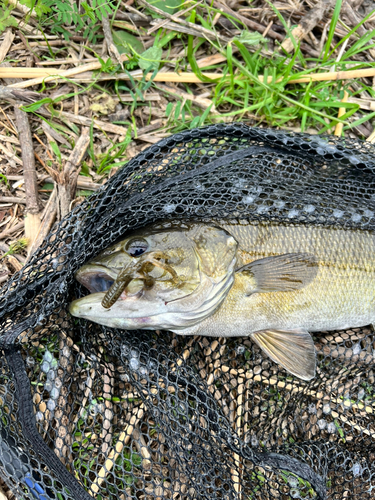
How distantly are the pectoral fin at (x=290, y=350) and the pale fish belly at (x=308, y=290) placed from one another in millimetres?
68

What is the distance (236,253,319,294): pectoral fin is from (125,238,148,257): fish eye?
67cm

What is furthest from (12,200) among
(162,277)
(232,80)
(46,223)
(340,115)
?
(340,115)

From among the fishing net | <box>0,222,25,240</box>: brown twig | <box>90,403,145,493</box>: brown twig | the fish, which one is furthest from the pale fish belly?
<box>0,222,25,240</box>: brown twig

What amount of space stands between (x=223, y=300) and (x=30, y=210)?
175cm

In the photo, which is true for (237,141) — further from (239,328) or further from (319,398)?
(319,398)

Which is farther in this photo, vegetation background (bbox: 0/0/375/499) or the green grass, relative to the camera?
the green grass

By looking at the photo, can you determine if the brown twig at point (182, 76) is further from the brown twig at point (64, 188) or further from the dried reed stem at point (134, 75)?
the brown twig at point (64, 188)

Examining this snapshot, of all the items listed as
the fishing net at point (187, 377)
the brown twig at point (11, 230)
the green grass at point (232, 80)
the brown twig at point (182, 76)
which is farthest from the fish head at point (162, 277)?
the brown twig at point (182, 76)

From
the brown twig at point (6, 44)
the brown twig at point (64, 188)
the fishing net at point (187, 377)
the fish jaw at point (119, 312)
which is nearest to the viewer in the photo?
the fish jaw at point (119, 312)

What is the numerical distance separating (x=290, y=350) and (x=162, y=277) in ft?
3.64

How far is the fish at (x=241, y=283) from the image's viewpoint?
2.64m

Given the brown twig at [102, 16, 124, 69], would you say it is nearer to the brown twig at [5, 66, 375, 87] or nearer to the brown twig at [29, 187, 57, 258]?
the brown twig at [5, 66, 375, 87]

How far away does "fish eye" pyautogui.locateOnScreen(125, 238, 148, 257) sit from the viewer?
8.82ft

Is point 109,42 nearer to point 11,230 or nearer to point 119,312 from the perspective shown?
point 11,230
